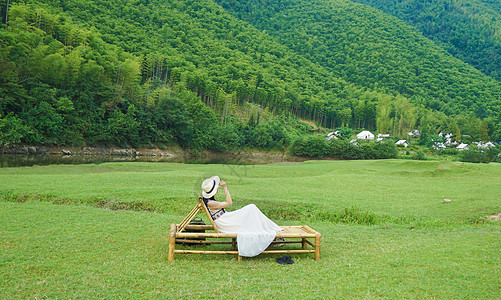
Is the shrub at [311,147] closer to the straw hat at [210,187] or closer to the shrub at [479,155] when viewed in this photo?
the shrub at [479,155]

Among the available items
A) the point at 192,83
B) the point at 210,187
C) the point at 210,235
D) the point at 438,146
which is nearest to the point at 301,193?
the point at 210,187

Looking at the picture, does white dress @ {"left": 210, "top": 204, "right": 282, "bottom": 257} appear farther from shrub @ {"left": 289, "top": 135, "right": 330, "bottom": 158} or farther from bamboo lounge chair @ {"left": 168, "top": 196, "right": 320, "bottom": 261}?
shrub @ {"left": 289, "top": 135, "right": 330, "bottom": 158}

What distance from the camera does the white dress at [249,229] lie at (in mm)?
7234

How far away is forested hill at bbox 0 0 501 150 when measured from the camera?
187 ft

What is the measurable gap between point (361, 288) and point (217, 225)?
11.6ft

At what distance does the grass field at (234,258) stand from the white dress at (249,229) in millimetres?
335

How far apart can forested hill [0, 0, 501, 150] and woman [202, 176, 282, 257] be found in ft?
160

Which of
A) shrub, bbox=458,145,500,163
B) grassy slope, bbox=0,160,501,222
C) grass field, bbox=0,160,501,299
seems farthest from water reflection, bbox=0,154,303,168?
shrub, bbox=458,145,500,163

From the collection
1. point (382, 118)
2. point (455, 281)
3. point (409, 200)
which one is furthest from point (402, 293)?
point (382, 118)

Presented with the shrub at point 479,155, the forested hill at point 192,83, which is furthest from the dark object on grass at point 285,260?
the shrub at point 479,155

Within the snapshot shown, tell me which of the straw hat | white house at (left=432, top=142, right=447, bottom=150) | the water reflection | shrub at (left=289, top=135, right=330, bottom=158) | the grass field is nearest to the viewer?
the grass field

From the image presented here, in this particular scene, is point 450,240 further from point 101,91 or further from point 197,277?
point 101,91

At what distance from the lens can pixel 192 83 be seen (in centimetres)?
11031

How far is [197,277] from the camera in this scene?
6.04m
